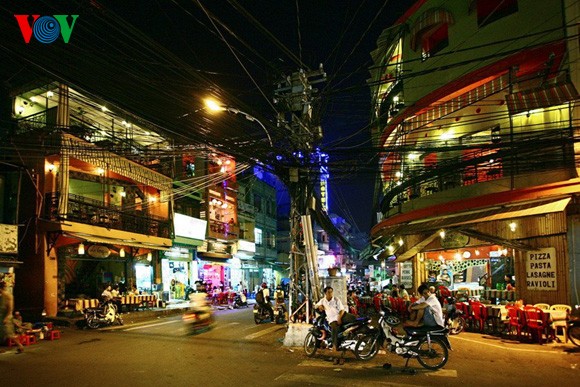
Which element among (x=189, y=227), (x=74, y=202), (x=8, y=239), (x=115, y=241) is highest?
(x=74, y=202)

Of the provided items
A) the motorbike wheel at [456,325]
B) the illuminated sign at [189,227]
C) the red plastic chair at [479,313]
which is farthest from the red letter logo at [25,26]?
the illuminated sign at [189,227]

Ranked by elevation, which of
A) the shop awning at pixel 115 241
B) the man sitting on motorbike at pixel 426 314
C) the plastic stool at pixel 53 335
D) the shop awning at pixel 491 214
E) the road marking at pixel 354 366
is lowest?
the plastic stool at pixel 53 335

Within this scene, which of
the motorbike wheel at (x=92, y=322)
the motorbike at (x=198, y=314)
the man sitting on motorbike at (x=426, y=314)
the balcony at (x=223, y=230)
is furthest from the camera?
the balcony at (x=223, y=230)

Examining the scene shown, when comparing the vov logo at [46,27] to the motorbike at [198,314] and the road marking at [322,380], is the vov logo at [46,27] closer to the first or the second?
the road marking at [322,380]

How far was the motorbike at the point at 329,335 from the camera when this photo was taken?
36.6 feet

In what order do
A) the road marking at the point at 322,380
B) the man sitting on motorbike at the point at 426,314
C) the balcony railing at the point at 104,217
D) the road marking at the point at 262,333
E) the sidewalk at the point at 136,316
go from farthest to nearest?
the balcony railing at the point at 104,217
the sidewalk at the point at 136,316
the road marking at the point at 262,333
the man sitting on motorbike at the point at 426,314
the road marking at the point at 322,380

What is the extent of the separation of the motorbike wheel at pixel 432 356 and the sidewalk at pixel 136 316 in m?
14.1

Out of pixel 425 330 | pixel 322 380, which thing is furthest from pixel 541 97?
pixel 322 380

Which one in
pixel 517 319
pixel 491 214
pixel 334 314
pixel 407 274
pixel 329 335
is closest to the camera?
pixel 334 314

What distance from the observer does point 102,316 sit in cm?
1892

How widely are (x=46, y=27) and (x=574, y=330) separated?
49.4ft

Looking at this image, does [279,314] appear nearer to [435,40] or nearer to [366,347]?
[366,347]

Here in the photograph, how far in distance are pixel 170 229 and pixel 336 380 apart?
2211cm

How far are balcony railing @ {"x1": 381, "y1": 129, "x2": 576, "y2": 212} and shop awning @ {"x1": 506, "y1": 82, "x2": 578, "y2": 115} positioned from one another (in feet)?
3.16
